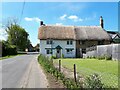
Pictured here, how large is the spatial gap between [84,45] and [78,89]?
54.5 m

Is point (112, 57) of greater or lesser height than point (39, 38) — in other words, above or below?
below

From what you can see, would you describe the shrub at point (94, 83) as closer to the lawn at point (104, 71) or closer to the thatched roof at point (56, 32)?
the lawn at point (104, 71)

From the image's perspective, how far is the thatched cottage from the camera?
61.6m

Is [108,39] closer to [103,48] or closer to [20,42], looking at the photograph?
[103,48]

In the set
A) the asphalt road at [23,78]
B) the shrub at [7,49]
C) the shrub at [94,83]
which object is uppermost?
the shrub at [7,49]

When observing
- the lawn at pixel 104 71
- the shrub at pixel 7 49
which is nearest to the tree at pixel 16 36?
the shrub at pixel 7 49

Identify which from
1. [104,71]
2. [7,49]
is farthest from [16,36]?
[104,71]

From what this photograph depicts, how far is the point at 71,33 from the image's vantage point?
65.3 m

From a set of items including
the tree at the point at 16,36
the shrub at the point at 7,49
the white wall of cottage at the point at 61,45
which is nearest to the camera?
the white wall of cottage at the point at 61,45

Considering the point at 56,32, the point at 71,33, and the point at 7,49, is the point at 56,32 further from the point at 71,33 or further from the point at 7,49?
the point at 7,49

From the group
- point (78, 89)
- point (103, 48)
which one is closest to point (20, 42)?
point (103, 48)

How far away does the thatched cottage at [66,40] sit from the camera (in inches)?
2425

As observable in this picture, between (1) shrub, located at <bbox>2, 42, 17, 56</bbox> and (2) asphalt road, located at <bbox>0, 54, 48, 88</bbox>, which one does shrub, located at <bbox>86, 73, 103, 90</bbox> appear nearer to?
(2) asphalt road, located at <bbox>0, 54, 48, 88</bbox>

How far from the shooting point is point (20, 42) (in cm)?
11488
